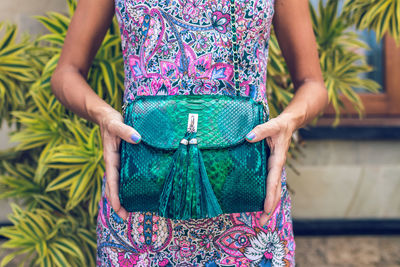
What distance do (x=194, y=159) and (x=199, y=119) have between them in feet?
0.25

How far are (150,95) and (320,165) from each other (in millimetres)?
2984

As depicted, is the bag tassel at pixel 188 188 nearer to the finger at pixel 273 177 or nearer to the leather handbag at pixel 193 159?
the leather handbag at pixel 193 159

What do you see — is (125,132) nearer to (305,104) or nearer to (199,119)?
(199,119)

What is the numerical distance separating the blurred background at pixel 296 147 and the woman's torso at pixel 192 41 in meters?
0.32

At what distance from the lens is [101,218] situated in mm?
983

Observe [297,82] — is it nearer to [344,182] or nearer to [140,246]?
[140,246]

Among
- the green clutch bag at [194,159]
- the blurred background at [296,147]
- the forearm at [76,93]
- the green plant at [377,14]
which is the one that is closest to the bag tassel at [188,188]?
the green clutch bag at [194,159]

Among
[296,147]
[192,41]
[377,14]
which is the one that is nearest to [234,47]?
[192,41]

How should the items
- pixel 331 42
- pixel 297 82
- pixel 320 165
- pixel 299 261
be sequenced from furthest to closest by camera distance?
1. pixel 320 165
2. pixel 299 261
3. pixel 331 42
4. pixel 297 82

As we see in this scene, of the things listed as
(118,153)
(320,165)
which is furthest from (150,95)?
(320,165)

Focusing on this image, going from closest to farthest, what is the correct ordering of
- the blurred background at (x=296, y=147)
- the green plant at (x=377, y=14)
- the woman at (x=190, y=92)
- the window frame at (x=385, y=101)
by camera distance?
1. the woman at (x=190, y=92)
2. the blurred background at (x=296, y=147)
3. the green plant at (x=377, y=14)
4. the window frame at (x=385, y=101)

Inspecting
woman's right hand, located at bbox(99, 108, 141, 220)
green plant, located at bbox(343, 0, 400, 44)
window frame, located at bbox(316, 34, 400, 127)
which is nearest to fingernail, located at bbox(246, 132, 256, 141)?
woman's right hand, located at bbox(99, 108, 141, 220)

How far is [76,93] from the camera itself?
1.02 metres

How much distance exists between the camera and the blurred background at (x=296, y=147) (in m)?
2.21
